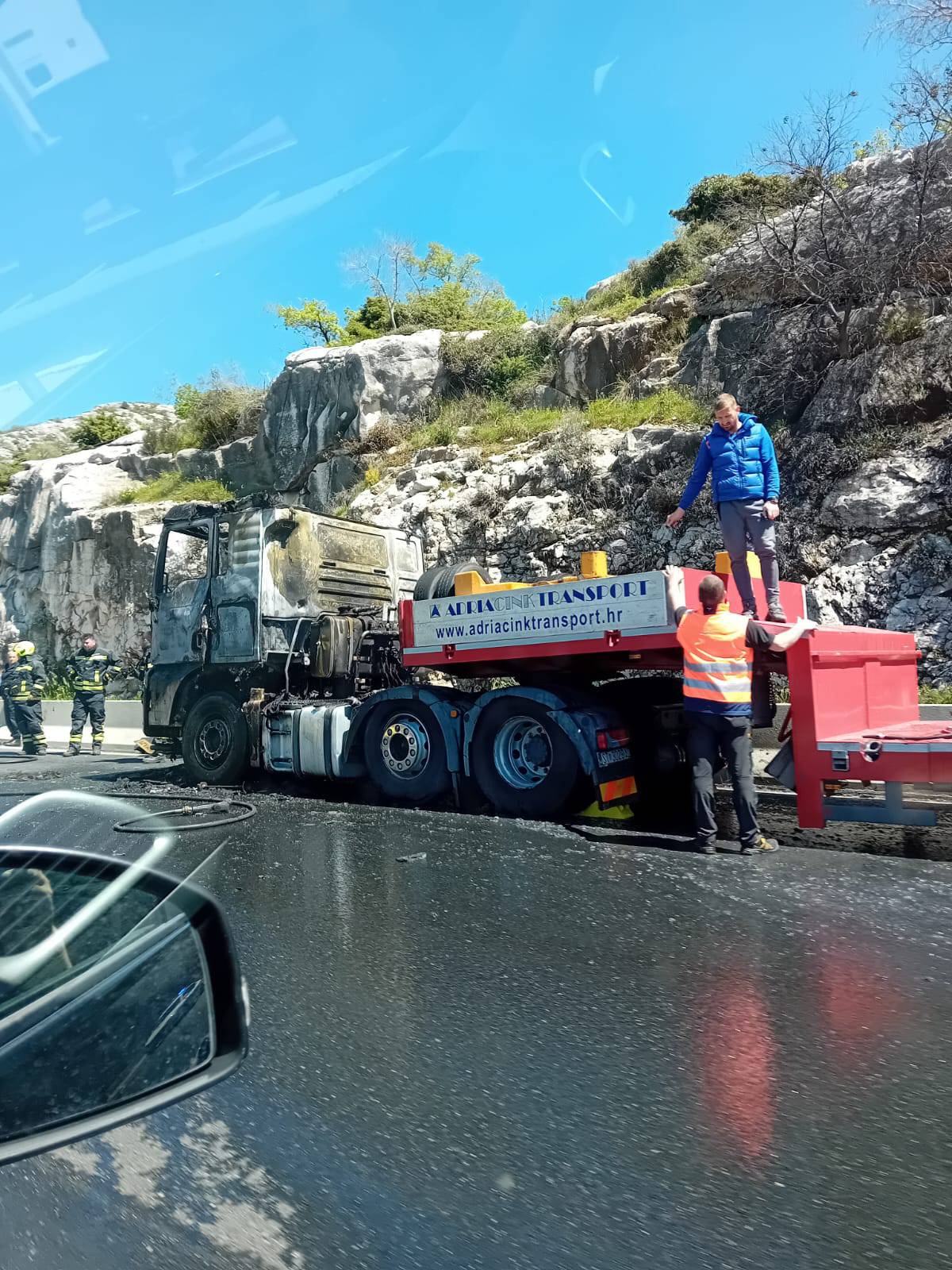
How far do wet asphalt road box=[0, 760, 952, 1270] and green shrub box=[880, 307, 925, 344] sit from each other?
40.8 ft

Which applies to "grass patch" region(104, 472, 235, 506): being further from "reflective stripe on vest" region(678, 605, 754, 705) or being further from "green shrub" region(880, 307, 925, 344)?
"reflective stripe on vest" region(678, 605, 754, 705)

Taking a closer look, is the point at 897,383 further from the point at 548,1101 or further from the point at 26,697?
the point at 26,697

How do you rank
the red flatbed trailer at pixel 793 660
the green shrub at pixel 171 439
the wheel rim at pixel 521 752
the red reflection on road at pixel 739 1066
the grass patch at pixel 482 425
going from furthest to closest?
the green shrub at pixel 171 439 < the grass patch at pixel 482 425 < the wheel rim at pixel 521 752 < the red flatbed trailer at pixel 793 660 < the red reflection on road at pixel 739 1066

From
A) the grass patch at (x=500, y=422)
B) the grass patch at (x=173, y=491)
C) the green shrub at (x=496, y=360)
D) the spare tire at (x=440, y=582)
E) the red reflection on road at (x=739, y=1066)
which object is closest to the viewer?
the red reflection on road at (x=739, y=1066)

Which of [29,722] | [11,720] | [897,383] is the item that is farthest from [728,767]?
[11,720]

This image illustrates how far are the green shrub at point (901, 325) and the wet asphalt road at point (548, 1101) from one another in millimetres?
12437

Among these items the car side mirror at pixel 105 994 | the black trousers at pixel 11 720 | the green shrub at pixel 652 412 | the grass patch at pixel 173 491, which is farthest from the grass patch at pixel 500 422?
the car side mirror at pixel 105 994

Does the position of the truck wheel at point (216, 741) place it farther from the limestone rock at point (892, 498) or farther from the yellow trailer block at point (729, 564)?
the limestone rock at point (892, 498)

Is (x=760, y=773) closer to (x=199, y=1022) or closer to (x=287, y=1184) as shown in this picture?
(x=287, y=1184)

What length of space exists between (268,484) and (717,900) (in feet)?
81.1

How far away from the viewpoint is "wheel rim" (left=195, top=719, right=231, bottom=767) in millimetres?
9586

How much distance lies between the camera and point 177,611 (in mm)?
9914

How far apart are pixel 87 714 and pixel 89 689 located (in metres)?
0.55

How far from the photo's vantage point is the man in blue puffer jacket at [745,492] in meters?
7.26
